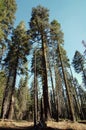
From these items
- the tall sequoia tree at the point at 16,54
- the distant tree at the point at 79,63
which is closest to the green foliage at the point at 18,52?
the tall sequoia tree at the point at 16,54

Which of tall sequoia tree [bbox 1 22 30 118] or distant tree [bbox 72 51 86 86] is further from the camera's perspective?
distant tree [bbox 72 51 86 86]

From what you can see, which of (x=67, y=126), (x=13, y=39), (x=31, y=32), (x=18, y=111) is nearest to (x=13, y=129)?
(x=67, y=126)

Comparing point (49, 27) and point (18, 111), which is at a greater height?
point (49, 27)

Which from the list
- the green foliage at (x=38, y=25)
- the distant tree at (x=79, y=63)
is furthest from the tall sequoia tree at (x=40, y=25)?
the distant tree at (x=79, y=63)

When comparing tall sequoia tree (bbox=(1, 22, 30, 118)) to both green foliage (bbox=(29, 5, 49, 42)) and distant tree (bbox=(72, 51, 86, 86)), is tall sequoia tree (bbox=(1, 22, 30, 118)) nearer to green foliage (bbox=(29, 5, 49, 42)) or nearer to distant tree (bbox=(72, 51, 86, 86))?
green foliage (bbox=(29, 5, 49, 42))

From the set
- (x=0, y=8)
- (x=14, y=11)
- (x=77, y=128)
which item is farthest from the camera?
(x=14, y=11)

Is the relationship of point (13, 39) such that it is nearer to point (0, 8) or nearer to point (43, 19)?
point (43, 19)

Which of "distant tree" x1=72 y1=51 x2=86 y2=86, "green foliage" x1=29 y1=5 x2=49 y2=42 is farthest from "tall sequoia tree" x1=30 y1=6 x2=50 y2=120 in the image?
"distant tree" x1=72 y1=51 x2=86 y2=86

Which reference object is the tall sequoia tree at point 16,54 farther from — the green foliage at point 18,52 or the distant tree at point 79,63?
the distant tree at point 79,63

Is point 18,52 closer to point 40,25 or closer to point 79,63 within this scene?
point 40,25

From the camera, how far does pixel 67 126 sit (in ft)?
51.9

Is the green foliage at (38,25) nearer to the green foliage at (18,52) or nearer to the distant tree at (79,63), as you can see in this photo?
the green foliage at (18,52)

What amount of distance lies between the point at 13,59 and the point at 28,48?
3.16 metres

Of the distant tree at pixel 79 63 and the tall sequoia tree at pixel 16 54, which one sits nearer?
the tall sequoia tree at pixel 16 54
